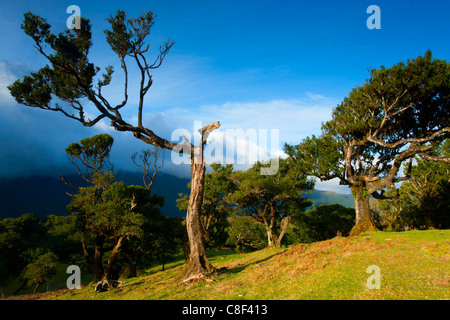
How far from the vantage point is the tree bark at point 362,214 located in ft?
74.4

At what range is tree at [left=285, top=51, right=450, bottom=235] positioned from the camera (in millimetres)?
20453

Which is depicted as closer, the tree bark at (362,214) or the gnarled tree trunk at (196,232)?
the gnarled tree trunk at (196,232)

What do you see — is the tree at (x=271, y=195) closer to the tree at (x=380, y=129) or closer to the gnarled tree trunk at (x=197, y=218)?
the tree at (x=380, y=129)

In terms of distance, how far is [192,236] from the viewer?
15125 mm

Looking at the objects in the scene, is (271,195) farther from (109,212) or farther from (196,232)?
(196,232)

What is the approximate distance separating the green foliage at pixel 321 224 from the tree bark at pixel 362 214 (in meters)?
23.4

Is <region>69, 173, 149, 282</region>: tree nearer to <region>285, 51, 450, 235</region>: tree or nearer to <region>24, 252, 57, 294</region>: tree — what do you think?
<region>24, 252, 57, 294</region>: tree

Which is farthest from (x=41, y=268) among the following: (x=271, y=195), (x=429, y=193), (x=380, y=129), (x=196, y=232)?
(x=429, y=193)

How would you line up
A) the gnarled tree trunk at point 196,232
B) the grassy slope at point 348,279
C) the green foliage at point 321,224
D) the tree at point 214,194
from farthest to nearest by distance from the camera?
the green foliage at point 321,224 < the tree at point 214,194 < the gnarled tree trunk at point 196,232 < the grassy slope at point 348,279

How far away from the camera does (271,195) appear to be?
35.3 m

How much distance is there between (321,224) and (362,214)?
27972 millimetres

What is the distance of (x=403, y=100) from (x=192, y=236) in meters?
21.9

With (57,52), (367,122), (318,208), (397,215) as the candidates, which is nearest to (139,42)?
(57,52)

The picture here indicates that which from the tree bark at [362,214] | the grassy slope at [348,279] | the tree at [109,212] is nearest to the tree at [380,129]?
the tree bark at [362,214]
